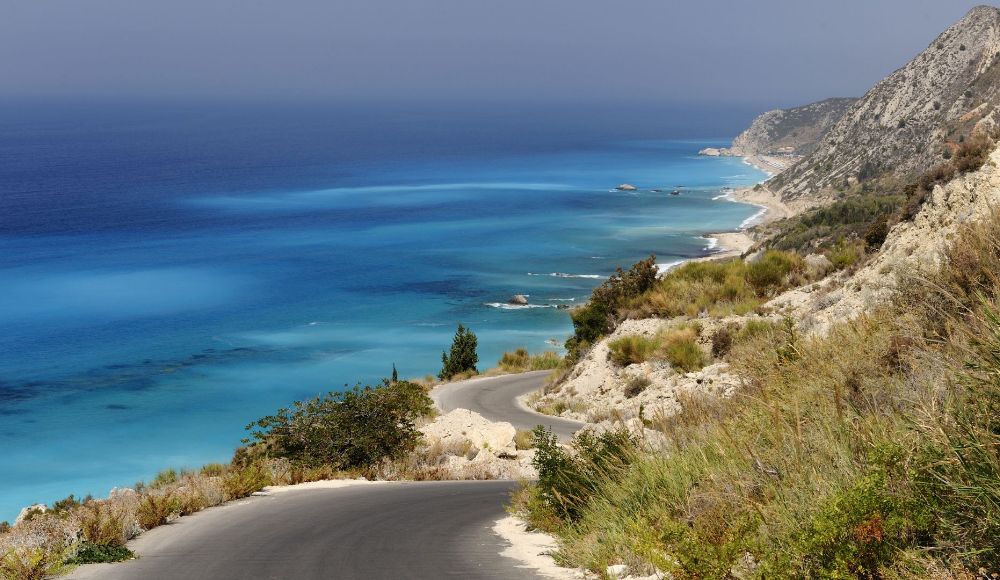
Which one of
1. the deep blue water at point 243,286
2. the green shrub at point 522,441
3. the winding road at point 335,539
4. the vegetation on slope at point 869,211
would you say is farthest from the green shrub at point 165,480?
the deep blue water at point 243,286

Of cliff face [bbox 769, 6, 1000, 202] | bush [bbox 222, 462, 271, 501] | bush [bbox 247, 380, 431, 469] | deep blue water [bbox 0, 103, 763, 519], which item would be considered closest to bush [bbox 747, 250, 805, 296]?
bush [bbox 247, 380, 431, 469]

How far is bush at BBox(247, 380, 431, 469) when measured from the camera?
57.9 feet

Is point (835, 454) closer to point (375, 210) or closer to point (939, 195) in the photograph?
point (939, 195)

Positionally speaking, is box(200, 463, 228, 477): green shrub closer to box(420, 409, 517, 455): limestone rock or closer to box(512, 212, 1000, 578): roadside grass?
box(420, 409, 517, 455): limestone rock

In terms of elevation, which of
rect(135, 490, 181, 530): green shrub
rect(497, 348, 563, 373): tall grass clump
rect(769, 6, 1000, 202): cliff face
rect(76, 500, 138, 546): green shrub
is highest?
rect(769, 6, 1000, 202): cliff face

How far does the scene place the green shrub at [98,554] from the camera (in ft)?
28.0

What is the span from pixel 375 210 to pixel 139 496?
389 feet

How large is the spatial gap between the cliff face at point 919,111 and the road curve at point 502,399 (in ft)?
192

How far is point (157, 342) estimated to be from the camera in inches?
2500

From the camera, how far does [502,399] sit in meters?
33.4

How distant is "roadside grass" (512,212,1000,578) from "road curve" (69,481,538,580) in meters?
1.10

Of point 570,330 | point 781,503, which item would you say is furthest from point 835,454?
point 570,330

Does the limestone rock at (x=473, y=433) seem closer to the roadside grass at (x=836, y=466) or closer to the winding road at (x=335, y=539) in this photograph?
the winding road at (x=335, y=539)

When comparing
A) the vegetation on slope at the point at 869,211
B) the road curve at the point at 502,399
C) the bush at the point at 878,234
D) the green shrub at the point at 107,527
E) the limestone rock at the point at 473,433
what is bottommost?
the road curve at the point at 502,399
